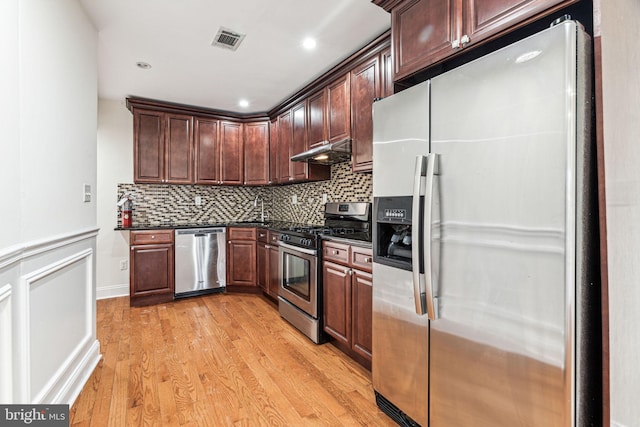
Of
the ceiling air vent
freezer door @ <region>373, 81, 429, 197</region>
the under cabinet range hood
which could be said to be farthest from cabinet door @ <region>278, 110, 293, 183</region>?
freezer door @ <region>373, 81, 429, 197</region>

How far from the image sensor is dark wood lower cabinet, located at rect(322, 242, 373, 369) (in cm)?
217

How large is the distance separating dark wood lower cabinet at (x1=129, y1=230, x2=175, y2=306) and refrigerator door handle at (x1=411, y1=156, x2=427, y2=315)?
3260mm

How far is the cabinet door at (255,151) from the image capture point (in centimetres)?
438

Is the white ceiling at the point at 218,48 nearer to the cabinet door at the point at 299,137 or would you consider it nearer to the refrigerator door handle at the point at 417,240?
the cabinet door at the point at 299,137

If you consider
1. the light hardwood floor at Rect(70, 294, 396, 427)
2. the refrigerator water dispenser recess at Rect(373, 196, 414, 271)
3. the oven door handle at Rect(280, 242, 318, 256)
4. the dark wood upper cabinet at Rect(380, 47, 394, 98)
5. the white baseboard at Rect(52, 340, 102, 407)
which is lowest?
the light hardwood floor at Rect(70, 294, 396, 427)

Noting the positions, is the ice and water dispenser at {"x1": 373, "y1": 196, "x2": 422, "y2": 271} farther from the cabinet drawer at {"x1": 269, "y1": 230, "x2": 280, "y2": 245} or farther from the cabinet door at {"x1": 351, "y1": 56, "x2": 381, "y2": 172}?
the cabinet drawer at {"x1": 269, "y1": 230, "x2": 280, "y2": 245}

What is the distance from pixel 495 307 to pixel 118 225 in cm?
438

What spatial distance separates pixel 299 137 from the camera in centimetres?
357

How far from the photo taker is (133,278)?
11.9ft

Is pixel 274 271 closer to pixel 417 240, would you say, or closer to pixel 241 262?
pixel 241 262

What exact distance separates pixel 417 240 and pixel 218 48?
7.60ft

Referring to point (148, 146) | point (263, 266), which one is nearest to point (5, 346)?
point (263, 266)

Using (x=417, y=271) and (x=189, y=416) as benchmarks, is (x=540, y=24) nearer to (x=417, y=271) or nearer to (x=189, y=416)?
(x=417, y=271)

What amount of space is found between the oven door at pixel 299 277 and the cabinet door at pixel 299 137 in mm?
874
